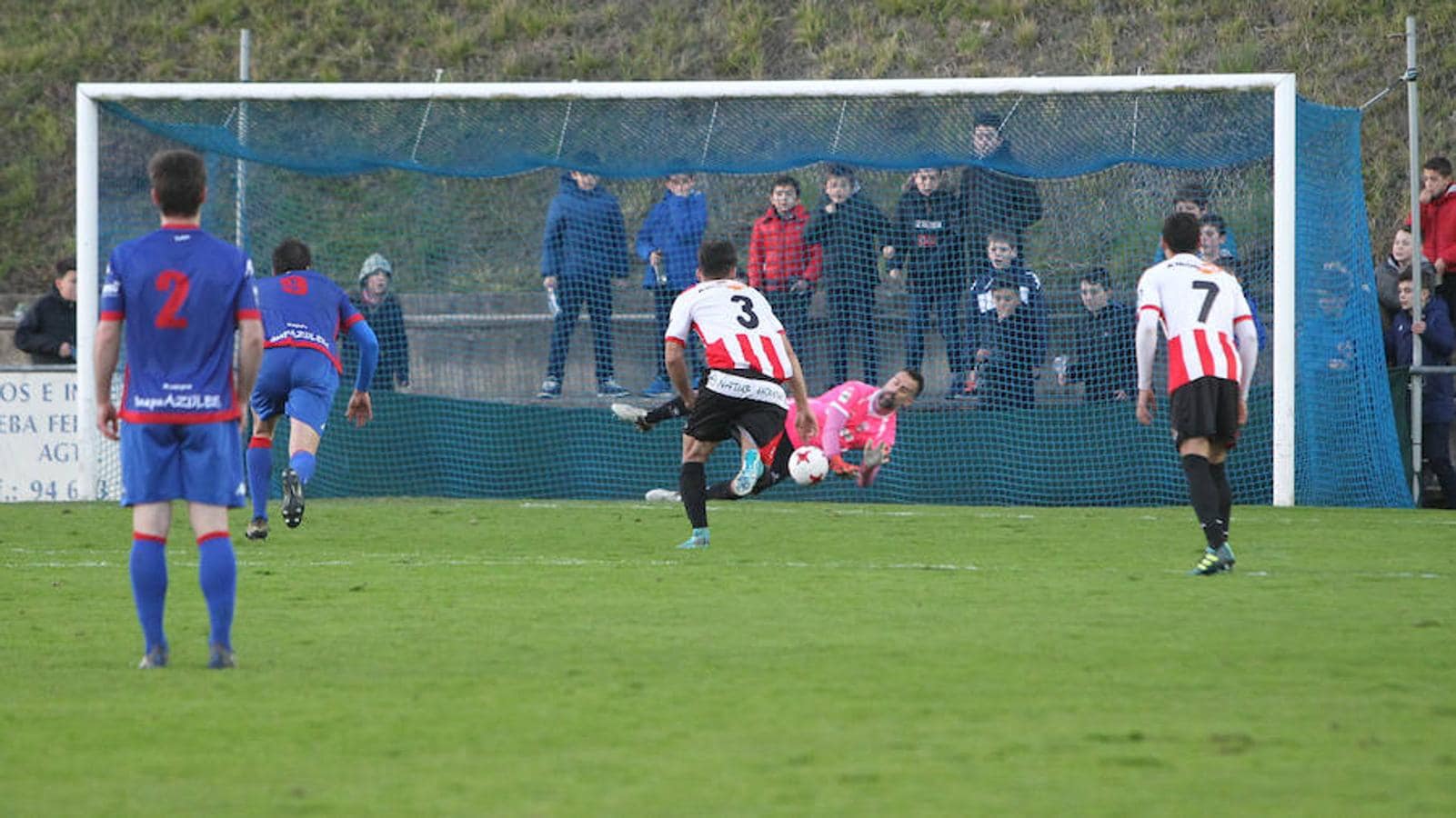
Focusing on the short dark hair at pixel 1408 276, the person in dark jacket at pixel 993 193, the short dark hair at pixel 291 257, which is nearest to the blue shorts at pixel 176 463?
the short dark hair at pixel 291 257

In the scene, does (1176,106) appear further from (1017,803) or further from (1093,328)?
(1017,803)

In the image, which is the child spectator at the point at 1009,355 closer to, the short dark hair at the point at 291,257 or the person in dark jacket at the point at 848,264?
the person in dark jacket at the point at 848,264

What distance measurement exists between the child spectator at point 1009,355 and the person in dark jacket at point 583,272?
2723 millimetres

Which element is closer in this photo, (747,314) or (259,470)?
(747,314)

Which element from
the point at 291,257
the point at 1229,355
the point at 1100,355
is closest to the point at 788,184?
the point at 1100,355

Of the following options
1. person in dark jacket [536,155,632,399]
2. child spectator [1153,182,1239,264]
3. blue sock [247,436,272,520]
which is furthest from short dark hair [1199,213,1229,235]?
Result: blue sock [247,436,272,520]

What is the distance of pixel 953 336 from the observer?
15.3m

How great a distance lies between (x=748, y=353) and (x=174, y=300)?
484 centimetres

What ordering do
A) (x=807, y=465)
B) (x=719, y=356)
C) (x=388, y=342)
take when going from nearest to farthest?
1. (x=719, y=356)
2. (x=807, y=465)
3. (x=388, y=342)

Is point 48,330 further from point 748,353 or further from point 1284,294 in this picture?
point 1284,294

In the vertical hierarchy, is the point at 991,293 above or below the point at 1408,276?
below

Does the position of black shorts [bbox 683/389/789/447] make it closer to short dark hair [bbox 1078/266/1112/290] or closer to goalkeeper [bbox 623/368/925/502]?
goalkeeper [bbox 623/368/925/502]

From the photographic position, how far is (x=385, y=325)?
51.6 ft

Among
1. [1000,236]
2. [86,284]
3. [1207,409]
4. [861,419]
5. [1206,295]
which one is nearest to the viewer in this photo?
[1207,409]
